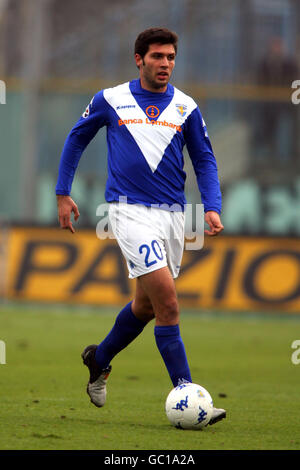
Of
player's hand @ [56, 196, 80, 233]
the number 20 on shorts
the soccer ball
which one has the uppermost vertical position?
player's hand @ [56, 196, 80, 233]

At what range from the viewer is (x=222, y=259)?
15.6m

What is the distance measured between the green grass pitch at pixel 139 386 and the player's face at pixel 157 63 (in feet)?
6.76

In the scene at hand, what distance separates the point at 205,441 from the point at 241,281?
10.1 metres

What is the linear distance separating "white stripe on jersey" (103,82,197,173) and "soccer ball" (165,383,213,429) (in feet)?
4.47

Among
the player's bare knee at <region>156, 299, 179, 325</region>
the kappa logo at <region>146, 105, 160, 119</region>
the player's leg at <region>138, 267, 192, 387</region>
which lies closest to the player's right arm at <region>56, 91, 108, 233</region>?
the kappa logo at <region>146, 105, 160, 119</region>

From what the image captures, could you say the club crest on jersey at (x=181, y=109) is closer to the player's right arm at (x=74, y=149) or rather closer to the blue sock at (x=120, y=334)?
the player's right arm at (x=74, y=149)

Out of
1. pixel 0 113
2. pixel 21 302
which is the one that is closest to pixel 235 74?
pixel 0 113

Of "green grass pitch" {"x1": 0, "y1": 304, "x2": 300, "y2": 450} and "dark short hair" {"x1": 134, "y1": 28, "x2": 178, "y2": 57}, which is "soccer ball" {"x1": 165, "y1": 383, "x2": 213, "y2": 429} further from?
"dark short hair" {"x1": 134, "y1": 28, "x2": 178, "y2": 57}

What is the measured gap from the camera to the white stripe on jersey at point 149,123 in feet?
20.3

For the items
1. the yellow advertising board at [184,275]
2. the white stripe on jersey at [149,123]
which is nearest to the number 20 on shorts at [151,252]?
the white stripe on jersey at [149,123]

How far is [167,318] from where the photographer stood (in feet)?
19.6

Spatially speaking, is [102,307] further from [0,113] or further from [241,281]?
[0,113]

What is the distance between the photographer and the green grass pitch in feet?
17.7

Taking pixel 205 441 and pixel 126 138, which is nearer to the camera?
pixel 205 441
